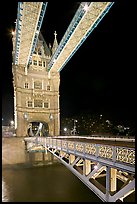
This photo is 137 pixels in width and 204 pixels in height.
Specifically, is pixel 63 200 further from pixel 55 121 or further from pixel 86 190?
pixel 55 121

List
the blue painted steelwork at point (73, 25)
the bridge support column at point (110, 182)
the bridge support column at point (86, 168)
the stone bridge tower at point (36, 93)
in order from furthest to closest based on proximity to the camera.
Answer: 1. the stone bridge tower at point (36, 93)
2. the blue painted steelwork at point (73, 25)
3. the bridge support column at point (86, 168)
4. the bridge support column at point (110, 182)

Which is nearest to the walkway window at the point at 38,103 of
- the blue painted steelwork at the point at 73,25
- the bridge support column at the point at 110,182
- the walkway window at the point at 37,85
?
the walkway window at the point at 37,85

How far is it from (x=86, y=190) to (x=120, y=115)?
32705mm

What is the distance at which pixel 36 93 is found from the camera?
41.2 m

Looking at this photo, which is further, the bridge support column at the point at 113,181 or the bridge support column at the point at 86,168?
the bridge support column at the point at 86,168

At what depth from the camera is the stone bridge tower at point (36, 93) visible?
39.1 m

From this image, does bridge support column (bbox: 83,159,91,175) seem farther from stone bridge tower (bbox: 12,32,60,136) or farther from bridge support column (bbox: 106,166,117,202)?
stone bridge tower (bbox: 12,32,60,136)

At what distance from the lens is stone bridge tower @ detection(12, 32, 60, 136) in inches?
1538

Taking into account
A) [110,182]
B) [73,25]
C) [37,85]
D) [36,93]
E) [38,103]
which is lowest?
[110,182]

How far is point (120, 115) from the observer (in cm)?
4866

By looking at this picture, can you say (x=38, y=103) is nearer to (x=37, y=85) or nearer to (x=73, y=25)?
(x=37, y=85)

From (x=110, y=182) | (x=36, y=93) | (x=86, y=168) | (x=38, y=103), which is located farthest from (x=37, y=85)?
(x=110, y=182)

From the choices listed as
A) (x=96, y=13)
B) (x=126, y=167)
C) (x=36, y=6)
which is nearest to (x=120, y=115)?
(x=96, y=13)

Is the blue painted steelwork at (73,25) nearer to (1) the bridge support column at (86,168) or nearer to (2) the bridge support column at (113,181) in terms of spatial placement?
(1) the bridge support column at (86,168)
